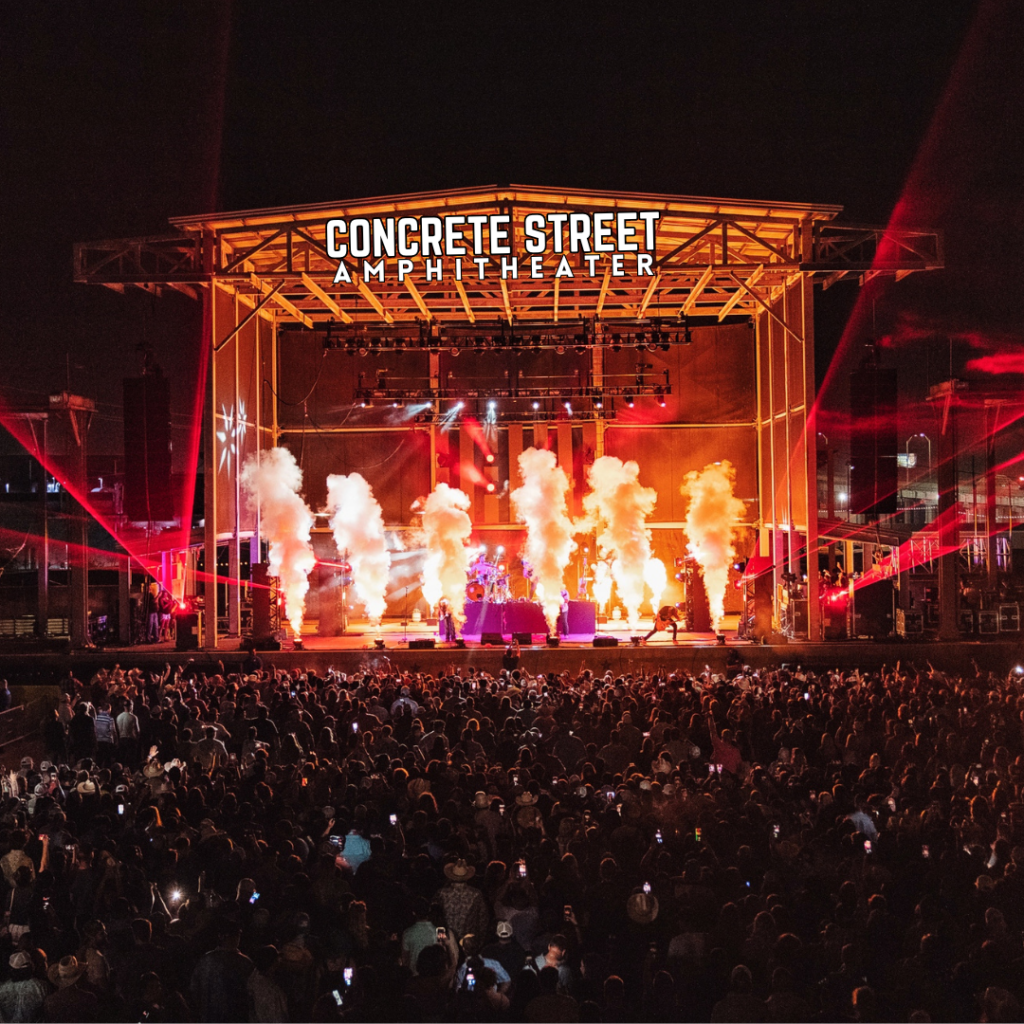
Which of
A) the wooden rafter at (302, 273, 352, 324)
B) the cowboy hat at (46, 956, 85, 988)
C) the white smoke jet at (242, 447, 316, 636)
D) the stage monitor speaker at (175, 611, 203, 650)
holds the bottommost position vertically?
the cowboy hat at (46, 956, 85, 988)

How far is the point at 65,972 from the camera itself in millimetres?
5191

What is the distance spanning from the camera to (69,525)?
19688 millimetres

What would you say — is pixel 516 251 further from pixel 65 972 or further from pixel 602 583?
pixel 65 972

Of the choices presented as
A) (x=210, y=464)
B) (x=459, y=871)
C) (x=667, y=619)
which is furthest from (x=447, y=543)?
(x=459, y=871)

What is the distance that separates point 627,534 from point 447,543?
13.9 ft

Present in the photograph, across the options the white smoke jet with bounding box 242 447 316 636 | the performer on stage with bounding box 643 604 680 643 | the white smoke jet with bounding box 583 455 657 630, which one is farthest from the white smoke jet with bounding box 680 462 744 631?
the white smoke jet with bounding box 242 447 316 636

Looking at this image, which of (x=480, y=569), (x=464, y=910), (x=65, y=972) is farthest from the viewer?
(x=480, y=569)

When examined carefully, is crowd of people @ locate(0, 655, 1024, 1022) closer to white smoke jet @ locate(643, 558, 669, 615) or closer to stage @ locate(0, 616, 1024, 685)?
stage @ locate(0, 616, 1024, 685)

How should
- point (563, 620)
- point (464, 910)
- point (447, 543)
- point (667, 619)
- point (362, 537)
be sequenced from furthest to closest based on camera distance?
1. point (362, 537)
2. point (447, 543)
3. point (563, 620)
4. point (667, 619)
5. point (464, 910)

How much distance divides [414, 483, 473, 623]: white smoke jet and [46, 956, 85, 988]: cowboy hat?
17.6m

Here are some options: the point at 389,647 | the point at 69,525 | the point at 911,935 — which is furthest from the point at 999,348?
the point at 911,935

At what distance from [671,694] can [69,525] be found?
13257 millimetres

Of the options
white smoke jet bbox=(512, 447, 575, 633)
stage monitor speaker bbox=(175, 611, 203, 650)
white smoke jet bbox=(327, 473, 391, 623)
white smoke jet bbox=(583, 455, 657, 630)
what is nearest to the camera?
stage monitor speaker bbox=(175, 611, 203, 650)

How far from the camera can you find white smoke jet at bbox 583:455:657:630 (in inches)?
938
